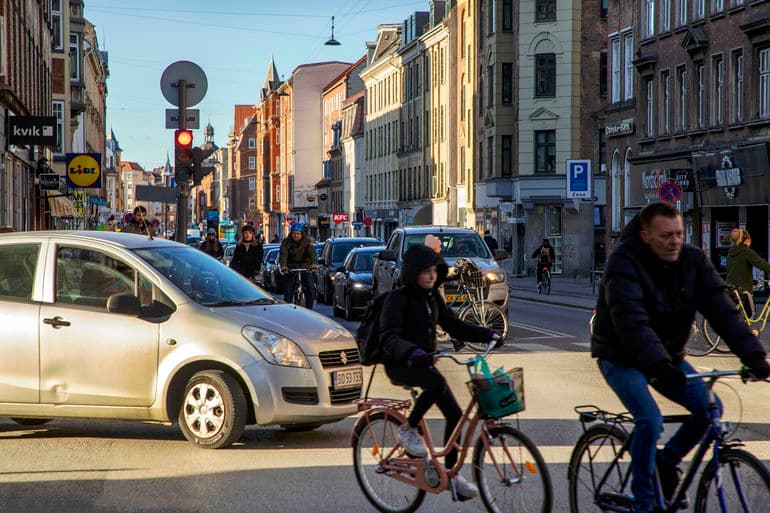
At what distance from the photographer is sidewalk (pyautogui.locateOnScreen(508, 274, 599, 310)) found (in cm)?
3394

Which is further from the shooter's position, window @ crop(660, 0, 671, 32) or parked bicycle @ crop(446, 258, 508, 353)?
window @ crop(660, 0, 671, 32)

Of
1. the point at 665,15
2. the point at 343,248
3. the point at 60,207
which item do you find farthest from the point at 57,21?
the point at 343,248

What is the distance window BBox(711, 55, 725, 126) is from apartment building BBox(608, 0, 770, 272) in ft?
0.09

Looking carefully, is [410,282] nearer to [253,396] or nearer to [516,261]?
[253,396]

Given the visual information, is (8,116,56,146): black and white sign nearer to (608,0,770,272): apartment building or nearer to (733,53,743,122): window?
(608,0,770,272): apartment building

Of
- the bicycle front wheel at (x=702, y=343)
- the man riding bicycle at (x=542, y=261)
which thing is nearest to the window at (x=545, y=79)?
the man riding bicycle at (x=542, y=261)

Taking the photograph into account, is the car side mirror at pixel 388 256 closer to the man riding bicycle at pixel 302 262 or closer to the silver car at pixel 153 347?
the man riding bicycle at pixel 302 262

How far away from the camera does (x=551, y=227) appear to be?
58.3 metres

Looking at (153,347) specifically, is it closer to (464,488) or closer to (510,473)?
(464,488)

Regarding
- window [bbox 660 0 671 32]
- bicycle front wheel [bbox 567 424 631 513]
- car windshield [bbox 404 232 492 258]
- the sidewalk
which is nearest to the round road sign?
the sidewalk

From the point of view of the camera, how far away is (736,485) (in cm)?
571

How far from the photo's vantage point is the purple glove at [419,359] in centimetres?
698

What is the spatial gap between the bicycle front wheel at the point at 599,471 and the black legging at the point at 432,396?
0.84 m

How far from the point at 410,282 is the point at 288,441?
3305mm
